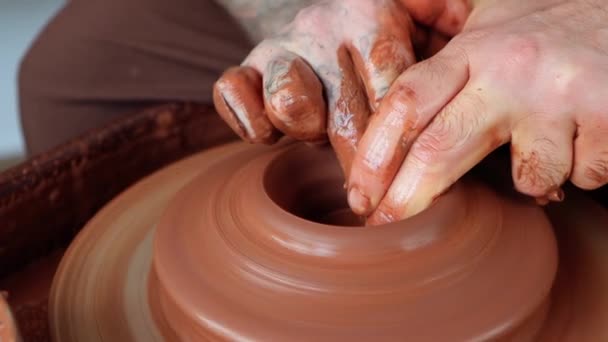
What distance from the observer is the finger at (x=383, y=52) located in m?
0.98

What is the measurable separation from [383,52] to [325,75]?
103mm

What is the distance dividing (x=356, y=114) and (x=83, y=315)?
0.50 meters

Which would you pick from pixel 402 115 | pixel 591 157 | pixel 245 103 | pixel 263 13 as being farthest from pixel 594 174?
pixel 263 13

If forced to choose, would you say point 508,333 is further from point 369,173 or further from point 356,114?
point 356,114

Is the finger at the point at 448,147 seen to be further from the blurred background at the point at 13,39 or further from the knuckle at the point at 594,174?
the blurred background at the point at 13,39

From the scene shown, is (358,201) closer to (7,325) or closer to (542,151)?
(542,151)

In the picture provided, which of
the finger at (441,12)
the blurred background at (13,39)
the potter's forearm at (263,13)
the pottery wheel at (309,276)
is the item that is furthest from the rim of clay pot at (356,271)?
the blurred background at (13,39)

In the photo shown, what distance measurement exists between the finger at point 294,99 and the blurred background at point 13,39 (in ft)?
7.80

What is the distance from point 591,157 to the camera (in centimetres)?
87

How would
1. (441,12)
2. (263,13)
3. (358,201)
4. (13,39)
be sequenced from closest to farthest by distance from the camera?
1. (358,201)
2. (441,12)
3. (263,13)
4. (13,39)

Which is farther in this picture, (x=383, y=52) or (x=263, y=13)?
(x=263, y=13)

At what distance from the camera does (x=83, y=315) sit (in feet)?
3.14

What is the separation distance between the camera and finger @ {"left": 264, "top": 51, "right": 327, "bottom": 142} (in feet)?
3.19

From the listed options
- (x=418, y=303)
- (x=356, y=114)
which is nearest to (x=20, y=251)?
(x=356, y=114)
